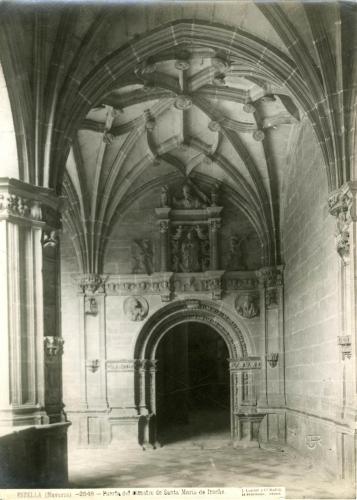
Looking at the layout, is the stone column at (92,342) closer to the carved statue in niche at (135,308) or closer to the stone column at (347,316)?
the carved statue in niche at (135,308)

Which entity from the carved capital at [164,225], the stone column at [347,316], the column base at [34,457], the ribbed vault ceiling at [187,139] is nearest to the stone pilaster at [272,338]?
the ribbed vault ceiling at [187,139]

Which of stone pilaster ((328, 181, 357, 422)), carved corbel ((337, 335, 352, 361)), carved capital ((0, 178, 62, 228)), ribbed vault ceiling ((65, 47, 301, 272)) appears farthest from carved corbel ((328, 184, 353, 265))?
carved capital ((0, 178, 62, 228))

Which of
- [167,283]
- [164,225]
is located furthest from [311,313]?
[164,225]

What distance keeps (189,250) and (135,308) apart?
170 centimetres

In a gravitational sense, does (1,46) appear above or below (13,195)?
above

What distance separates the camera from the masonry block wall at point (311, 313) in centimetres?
910

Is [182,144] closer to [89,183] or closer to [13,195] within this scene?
[89,183]

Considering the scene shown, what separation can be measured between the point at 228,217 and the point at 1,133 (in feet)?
24.7

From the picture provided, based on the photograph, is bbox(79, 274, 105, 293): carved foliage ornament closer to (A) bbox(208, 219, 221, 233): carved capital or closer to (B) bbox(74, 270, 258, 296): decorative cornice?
(B) bbox(74, 270, 258, 296): decorative cornice

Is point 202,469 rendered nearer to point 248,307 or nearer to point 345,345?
point 345,345

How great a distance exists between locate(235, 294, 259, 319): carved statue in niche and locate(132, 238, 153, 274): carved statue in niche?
2.05 metres

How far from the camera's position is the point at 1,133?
7996mm

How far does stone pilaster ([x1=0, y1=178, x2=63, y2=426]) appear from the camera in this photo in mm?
7641

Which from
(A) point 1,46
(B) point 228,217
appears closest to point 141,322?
(B) point 228,217
